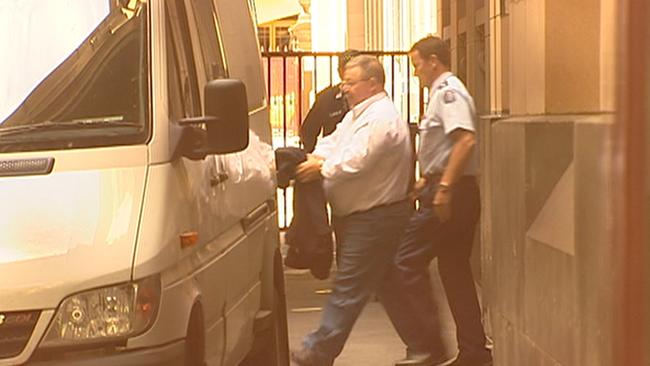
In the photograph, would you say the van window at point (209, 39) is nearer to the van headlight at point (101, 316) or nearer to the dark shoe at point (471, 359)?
the van headlight at point (101, 316)

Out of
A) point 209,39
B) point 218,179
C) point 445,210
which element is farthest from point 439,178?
point 218,179

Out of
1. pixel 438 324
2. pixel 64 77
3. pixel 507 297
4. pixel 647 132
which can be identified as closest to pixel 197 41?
pixel 64 77

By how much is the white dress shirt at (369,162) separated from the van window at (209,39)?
3.97 ft

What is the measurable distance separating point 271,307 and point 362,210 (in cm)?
77

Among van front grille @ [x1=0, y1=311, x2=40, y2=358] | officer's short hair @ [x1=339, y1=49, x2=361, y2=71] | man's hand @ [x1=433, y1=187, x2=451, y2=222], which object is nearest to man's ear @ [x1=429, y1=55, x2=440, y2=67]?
man's hand @ [x1=433, y1=187, x2=451, y2=222]

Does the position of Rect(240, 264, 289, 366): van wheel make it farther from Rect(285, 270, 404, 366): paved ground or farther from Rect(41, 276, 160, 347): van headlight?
Rect(41, 276, 160, 347): van headlight

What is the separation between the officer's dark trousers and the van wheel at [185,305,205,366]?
327 cm

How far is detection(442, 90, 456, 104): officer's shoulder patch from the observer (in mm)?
8773

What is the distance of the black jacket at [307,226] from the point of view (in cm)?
876

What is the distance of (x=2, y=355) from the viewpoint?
16.1 feet

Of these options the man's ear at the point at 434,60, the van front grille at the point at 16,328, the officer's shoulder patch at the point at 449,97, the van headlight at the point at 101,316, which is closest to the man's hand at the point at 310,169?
the officer's shoulder patch at the point at 449,97

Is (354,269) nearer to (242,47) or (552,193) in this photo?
(242,47)

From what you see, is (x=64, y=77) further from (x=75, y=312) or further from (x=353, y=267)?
(x=353, y=267)

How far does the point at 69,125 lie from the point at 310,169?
3234mm
